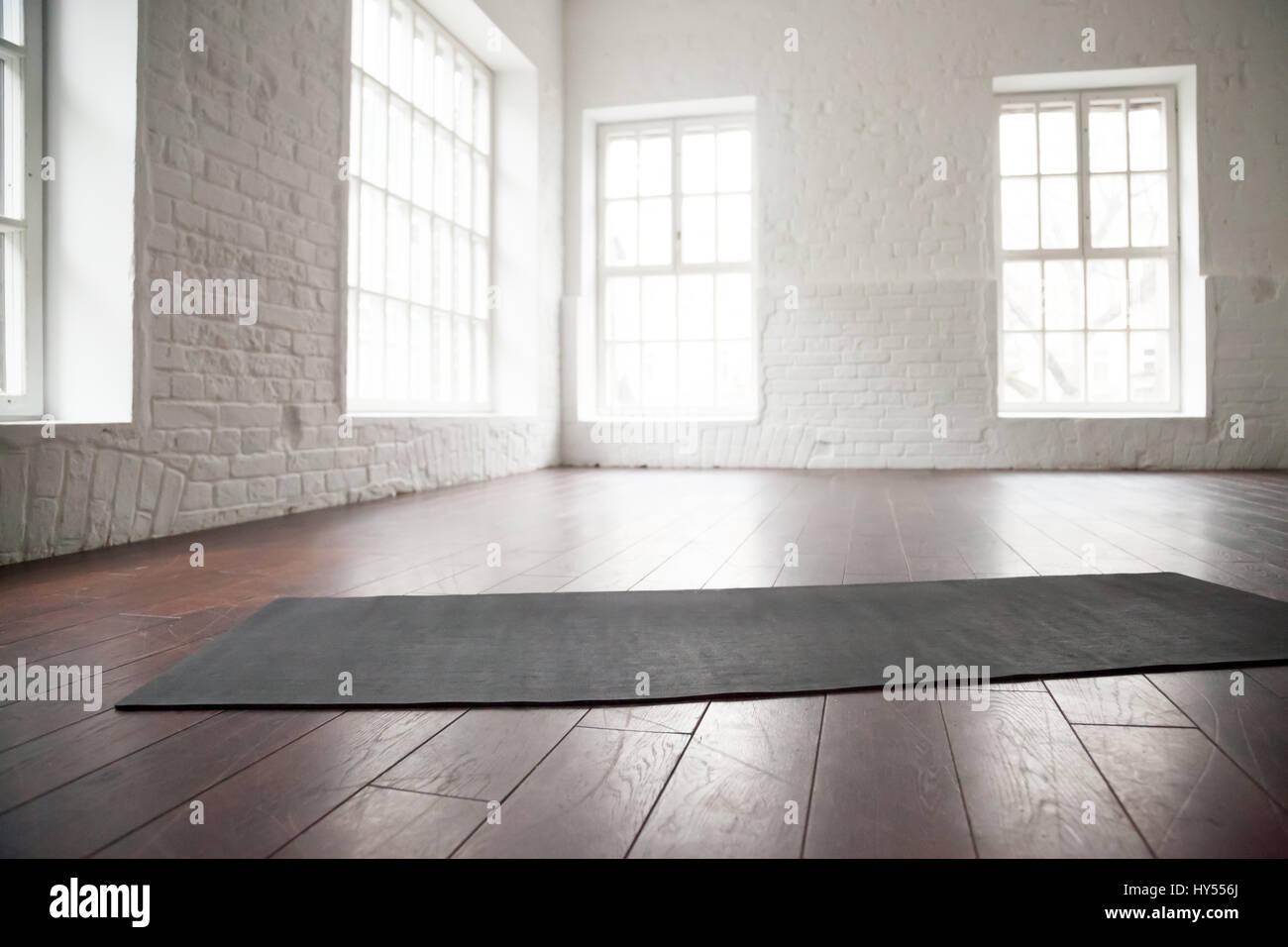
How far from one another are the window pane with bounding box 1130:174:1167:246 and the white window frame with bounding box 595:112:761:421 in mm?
3108

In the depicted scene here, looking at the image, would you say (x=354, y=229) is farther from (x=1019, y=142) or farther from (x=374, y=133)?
(x=1019, y=142)

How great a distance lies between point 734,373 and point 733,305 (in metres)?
0.61

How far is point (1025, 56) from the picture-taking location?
7137 millimetres

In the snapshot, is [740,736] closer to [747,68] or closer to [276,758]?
[276,758]

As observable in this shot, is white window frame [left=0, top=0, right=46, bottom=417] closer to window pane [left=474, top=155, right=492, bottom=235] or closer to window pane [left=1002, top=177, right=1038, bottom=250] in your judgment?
window pane [left=474, top=155, right=492, bottom=235]

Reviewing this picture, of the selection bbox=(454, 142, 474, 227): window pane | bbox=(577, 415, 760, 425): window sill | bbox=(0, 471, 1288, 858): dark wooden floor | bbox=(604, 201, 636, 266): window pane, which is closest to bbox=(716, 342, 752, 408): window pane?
bbox=(577, 415, 760, 425): window sill

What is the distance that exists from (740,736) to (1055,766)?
0.42 m

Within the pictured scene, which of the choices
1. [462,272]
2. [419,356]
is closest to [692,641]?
[419,356]

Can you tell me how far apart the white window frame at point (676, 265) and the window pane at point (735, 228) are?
5 centimetres

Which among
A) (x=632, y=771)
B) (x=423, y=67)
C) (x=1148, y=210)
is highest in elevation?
(x=423, y=67)

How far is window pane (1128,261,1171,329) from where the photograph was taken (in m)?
7.25

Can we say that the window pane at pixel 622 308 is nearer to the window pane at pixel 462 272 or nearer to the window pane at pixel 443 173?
the window pane at pixel 462 272

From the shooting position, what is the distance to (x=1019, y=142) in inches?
292
